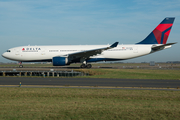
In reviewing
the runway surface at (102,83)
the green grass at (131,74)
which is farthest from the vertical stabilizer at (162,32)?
the runway surface at (102,83)

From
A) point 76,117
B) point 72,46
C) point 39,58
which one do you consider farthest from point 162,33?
point 76,117

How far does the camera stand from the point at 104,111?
27.8 feet

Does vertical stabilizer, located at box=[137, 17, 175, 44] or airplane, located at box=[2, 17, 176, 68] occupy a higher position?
vertical stabilizer, located at box=[137, 17, 175, 44]

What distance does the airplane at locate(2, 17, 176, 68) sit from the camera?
34.4 meters

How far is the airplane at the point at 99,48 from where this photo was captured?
34438mm

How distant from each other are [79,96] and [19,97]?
373 centimetres

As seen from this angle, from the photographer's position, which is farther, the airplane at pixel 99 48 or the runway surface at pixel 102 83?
the airplane at pixel 99 48

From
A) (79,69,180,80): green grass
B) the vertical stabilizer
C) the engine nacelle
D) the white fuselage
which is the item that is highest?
the vertical stabilizer

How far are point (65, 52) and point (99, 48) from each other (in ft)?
20.7

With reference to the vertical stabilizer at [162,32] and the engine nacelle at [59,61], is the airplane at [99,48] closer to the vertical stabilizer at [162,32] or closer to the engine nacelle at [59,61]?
the vertical stabilizer at [162,32]

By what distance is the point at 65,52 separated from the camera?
35.1m

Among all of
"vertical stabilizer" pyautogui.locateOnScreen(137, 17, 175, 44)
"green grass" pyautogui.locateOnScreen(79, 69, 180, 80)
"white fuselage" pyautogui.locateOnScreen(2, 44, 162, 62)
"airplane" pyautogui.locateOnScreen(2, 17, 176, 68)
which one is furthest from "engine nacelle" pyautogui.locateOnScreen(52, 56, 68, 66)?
"vertical stabilizer" pyautogui.locateOnScreen(137, 17, 175, 44)

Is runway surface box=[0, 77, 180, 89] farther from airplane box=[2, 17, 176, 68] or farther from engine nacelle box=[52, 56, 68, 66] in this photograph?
airplane box=[2, 17, 176, 68]

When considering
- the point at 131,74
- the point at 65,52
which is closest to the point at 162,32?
the point at 131,74
